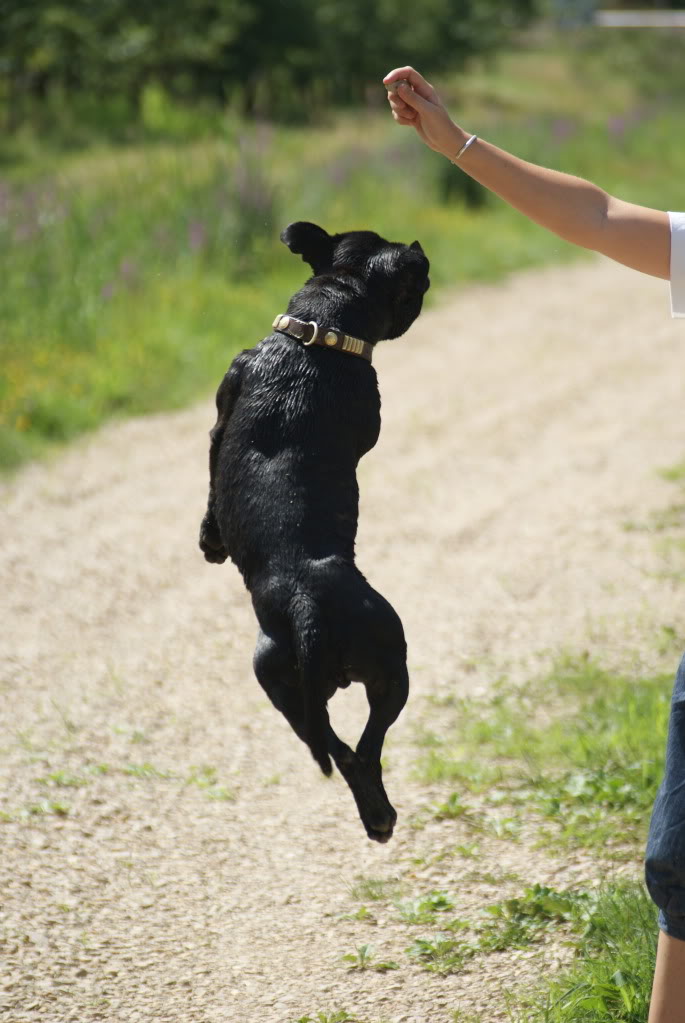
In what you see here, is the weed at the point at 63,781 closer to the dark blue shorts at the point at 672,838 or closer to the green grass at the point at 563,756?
the green grass at the point at 563,756

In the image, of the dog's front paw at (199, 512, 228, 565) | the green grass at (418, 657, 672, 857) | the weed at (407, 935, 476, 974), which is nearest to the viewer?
the dog's front paw at (199, 512, 228, 565)

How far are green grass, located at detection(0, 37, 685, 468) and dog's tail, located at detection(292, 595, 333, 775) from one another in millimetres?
5584

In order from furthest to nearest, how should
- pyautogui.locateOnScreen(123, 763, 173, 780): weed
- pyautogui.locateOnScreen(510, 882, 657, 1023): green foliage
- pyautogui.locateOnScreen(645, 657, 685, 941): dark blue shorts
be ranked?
pyautogui.locateOnScreen(123, 763, 173, 780): weed
pyautogui.locateOnScreen(510, 882, 657, 1023): green foliage
pyautogui.locateOnScreen(645, 657, 685, 941): dark blue shorts

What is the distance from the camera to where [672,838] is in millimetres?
2303

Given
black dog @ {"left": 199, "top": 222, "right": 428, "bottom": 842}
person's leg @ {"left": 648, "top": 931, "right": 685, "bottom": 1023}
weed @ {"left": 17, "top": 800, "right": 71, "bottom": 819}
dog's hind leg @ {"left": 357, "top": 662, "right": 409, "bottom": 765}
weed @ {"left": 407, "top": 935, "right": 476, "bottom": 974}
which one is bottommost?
weed @ {"left": 17, "top": 800, "right": 71, "bottom": 819}

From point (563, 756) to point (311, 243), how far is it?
2493 millimetres

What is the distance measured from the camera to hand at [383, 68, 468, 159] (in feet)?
8.21

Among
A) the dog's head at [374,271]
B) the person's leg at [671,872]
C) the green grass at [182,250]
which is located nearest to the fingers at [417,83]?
the dog's head at [374,271]

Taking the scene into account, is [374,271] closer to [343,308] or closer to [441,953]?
[343,308]

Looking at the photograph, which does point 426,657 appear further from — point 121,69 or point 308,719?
point 121,69

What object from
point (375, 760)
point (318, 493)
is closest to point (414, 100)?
point (318, 493)

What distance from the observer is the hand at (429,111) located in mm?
2502

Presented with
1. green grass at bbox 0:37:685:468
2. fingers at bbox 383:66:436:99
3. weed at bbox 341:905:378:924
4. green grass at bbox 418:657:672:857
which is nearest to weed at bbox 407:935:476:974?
weed at bbox 341:905:378:924

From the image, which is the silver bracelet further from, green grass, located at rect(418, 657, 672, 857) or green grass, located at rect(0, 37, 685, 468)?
green grass, located at rect(0, 37, 685, 468)
